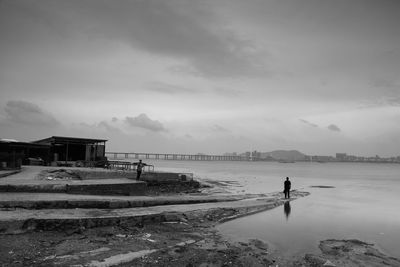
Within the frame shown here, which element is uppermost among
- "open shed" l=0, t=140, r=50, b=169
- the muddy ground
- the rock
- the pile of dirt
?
"open shed" l=0, t=140, r=50, b=169

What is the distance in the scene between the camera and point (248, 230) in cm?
1579

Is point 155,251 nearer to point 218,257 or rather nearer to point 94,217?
point 218,257

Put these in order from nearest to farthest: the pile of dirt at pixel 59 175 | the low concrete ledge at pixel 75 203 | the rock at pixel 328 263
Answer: the rock at pixel 328 263, the low concrete ledge at pixel 75 203, the pile of dirt at pixel 59 175

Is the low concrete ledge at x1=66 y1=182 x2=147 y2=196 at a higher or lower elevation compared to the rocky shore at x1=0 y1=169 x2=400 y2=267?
higher

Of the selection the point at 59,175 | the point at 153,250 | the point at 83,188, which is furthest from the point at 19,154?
the point at 153,250

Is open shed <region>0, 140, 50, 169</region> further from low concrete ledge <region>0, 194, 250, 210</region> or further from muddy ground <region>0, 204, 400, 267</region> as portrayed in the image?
muddy ground <region>0, 204, 400, 267</region>

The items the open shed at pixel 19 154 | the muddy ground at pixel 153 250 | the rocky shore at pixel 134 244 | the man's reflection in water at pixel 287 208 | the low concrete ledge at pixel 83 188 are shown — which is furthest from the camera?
the open shed at pixel 19 154

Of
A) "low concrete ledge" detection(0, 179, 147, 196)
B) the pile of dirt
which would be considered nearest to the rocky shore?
"low concrete ledge" detection(0, 179, 147, 196)

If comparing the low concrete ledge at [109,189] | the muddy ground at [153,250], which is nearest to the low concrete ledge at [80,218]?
the muddy ground at [153,250]

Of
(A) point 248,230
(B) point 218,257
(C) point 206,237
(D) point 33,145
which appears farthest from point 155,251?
(D) point 33,145

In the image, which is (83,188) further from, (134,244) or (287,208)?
(287,208)

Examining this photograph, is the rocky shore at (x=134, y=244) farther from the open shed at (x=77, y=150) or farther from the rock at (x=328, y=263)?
the open shed at (x=77, y=150)

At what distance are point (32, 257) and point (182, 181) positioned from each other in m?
24.5

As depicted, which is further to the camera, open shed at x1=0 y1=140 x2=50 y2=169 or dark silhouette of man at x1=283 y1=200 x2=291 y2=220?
open shed at x1=0 y1=140 x2=50 y2=169
